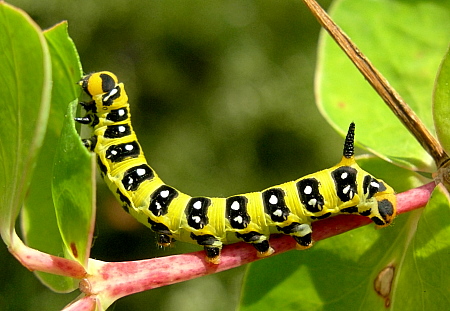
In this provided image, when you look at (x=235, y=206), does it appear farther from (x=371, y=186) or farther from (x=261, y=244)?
(x=371, y=186)

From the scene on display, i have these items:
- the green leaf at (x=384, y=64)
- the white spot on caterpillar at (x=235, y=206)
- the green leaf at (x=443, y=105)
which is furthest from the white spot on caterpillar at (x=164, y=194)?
the green leaf at (x=443, y=105)

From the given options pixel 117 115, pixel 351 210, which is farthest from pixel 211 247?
pixel 117 115

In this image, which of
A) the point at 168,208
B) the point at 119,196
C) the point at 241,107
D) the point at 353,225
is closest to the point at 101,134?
the point at 119,196

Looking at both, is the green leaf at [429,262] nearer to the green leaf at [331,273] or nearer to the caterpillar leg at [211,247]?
the green leaf at [331,273]

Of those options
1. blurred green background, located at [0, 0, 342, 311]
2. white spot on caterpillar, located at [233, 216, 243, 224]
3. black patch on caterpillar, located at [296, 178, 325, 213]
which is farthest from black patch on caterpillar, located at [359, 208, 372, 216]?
blurred green background, located at [0, 0, 342, 311]

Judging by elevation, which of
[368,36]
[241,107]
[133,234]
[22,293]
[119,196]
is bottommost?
[22,293]

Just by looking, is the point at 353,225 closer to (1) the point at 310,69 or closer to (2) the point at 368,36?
(2) the point at 368,36
